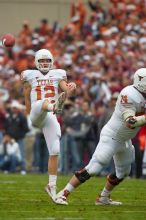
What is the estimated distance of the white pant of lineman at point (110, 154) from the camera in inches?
386

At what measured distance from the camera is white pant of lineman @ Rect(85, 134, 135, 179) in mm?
A: 9797

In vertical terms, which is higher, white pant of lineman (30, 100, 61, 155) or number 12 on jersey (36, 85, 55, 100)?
number 12 on jersey (36, 85, 55, 100)

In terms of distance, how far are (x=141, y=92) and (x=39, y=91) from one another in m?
1.45

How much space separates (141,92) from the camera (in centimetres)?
972

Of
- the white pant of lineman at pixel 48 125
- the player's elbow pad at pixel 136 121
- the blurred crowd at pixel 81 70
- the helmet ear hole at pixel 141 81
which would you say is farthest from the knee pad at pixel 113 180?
the blurred crowd at pixel 81 70

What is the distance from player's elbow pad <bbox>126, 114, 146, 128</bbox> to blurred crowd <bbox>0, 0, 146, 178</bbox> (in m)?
6.48

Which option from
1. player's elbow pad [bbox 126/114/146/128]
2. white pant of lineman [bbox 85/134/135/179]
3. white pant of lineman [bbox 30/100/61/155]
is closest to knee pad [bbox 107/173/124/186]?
white pant of lineman [bbox 85/134/135/179]

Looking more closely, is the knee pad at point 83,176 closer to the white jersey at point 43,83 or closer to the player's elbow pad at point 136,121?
the player's elbow pad at point 136,121

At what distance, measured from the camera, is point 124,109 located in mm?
9586

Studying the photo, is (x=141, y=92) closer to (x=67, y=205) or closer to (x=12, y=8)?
(x=67, y=205)

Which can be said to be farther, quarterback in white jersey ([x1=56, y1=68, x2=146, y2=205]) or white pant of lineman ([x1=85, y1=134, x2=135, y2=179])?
white pant of lineman ([x1=85, y1=134, x2=135, y2=179])

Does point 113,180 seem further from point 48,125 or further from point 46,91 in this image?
point 46,91

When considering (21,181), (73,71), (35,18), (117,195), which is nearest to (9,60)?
(73,71)

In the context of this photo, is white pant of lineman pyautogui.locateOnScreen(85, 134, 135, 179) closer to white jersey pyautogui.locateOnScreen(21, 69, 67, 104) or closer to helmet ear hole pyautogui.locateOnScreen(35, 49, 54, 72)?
white jersey pyautogui.locateOnScreen(21, 69, 67, 104)
